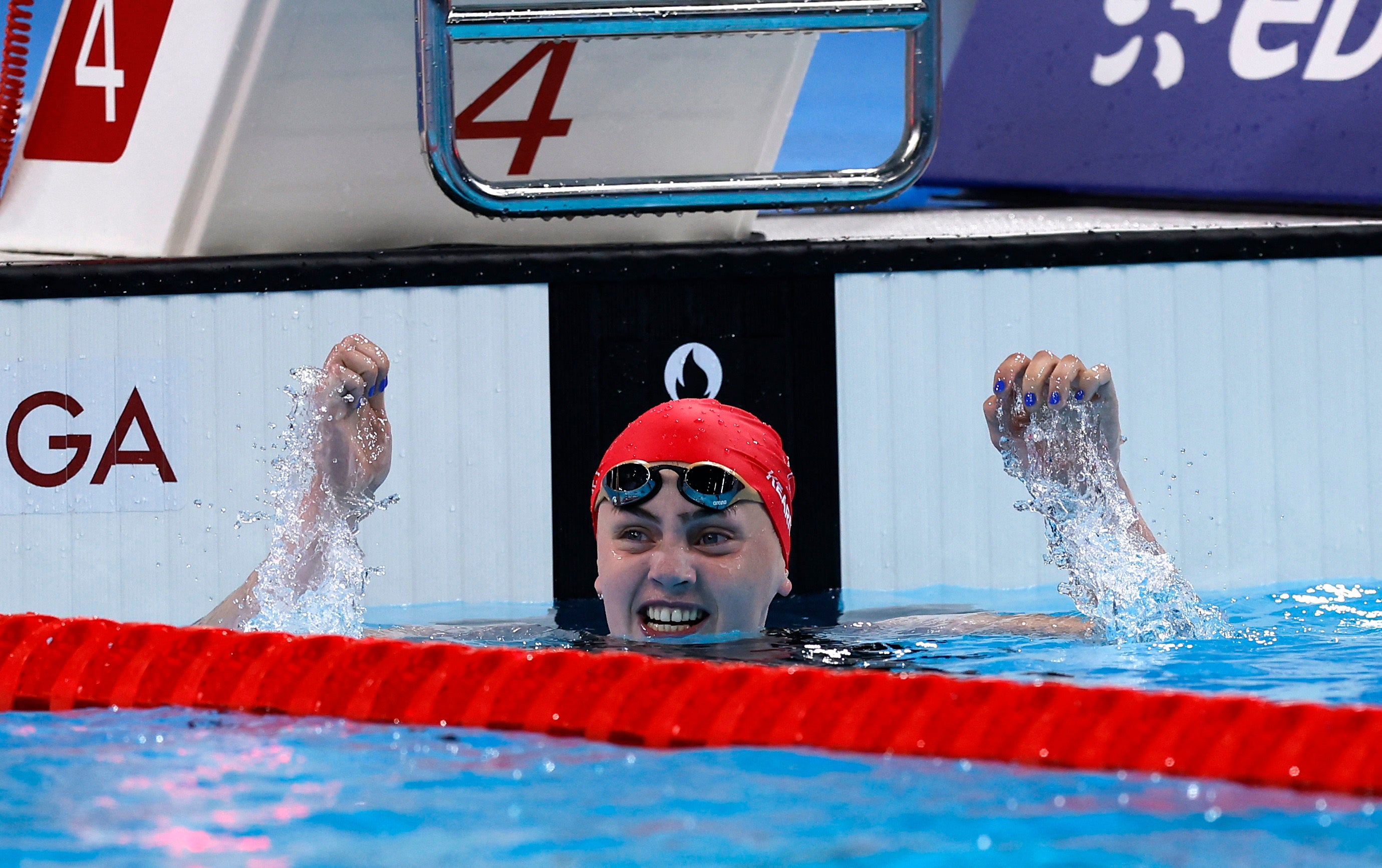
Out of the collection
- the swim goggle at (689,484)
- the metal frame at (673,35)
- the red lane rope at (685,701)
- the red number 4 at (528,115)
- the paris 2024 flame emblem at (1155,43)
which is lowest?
the red lane rope at (685,701)

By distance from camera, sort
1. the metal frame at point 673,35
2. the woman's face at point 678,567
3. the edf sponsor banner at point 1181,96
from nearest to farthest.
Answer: the woman's face at point 678,567
the metal frame at point 673,35
the edf sponsor banner at point 1181,96

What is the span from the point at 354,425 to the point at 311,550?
0.81 ft

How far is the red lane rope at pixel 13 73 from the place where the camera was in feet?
11.5

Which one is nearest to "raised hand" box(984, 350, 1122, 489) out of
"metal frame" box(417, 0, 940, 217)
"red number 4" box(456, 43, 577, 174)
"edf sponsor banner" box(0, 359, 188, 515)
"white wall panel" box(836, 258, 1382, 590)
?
"metal frame" box(417, 0, 940, 217)

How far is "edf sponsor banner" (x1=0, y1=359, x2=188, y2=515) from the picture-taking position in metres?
3.42

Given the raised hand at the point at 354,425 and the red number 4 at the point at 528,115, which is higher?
the red number 4 at the point at 528,115

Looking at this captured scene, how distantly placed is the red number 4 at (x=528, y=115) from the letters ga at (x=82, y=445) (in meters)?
1.02

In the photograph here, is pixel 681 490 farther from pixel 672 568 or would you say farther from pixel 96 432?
pixel 96 432

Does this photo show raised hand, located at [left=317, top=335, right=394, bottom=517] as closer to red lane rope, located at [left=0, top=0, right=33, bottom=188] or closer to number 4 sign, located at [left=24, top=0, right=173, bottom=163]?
number 4 sign, located at [left=24, top=0, right=173, bottom=163]

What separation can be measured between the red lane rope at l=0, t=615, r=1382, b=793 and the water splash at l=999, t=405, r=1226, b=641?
2.03 feet

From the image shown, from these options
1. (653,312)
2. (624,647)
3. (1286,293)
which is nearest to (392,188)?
(653,312)

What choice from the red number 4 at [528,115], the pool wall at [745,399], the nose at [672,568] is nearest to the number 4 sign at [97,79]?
the pool wall at [745,399]

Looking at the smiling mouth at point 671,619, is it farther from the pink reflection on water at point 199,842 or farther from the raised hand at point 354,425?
the pink reflection on water at point 199,842

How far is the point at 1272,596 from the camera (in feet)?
11.0
